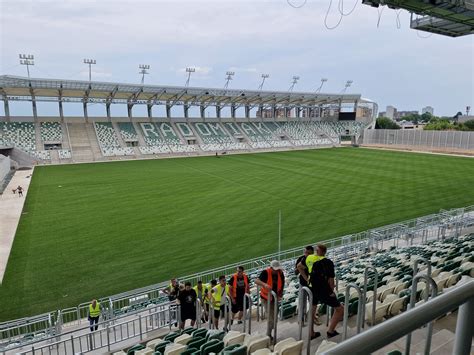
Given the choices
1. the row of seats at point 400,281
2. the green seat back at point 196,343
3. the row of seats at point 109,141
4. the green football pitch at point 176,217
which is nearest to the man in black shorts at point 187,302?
the green seat back at point 196,343

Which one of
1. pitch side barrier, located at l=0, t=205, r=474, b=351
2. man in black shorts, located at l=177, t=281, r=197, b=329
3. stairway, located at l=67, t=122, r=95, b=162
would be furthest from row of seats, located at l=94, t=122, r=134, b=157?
man in black shorts, located at l=177, t=281, r=197, b=329

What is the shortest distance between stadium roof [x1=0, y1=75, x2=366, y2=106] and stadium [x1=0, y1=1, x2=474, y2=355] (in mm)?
357

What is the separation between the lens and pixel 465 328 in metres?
1.47

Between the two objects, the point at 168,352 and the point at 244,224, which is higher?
the point at 168,352

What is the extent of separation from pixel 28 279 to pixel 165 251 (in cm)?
522

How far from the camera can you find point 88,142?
173 feet

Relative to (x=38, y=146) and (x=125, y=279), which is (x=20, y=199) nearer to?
(x=125, y=279)

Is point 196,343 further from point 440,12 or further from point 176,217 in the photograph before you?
point 176,217

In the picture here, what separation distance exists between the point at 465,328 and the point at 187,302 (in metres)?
7.00

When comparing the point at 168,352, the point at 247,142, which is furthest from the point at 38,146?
the point at 168,352

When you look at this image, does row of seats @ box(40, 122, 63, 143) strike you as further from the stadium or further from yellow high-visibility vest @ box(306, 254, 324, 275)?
yellow high-visibility vest @ box(306, 254, 324, 275)

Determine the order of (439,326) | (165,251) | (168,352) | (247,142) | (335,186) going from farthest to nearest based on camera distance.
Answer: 1. (247,142)
2. (335,186)
3. (165,251)
4. (168,352)
5. (439,326)

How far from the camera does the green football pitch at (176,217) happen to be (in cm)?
1311

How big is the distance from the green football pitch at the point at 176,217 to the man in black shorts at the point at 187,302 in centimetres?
509
